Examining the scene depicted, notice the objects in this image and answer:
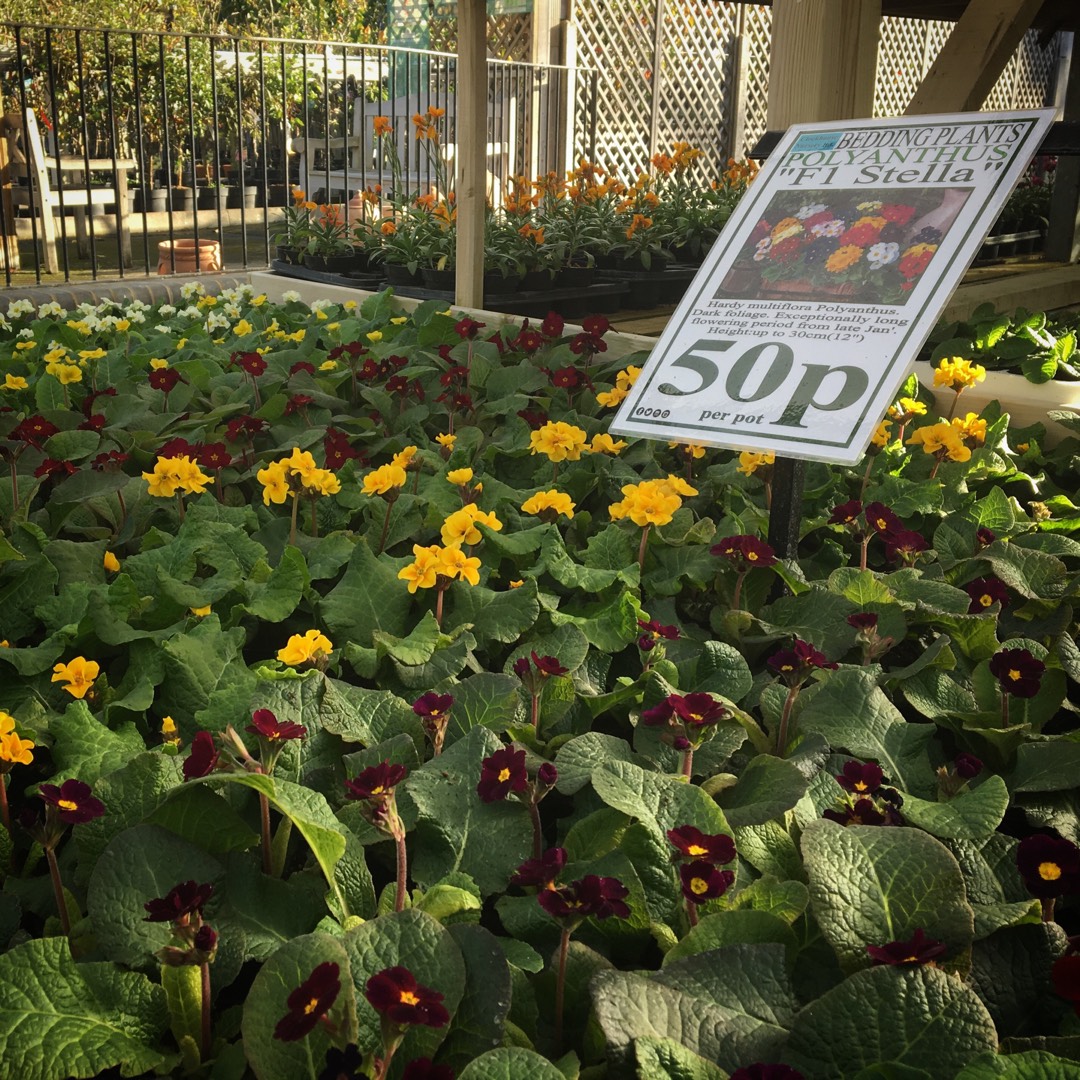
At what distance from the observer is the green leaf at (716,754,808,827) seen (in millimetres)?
1053

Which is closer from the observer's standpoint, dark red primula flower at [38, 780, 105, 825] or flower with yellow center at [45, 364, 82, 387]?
dark red primula flower at [38, 780, 105, 825]

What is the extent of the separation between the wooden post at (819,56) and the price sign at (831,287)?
0.68 metres

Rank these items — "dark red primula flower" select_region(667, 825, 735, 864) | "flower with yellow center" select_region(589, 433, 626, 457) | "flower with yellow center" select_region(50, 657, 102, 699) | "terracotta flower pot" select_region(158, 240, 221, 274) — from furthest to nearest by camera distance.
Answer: "terracotta flower pot" select_region(158, 240, 221, 274), "flower with yellow center" select_region(589, 433, 626, 457), "flower with yellow center" select_region(50, 657, 102, 699), "dark red primula flower" select_region(667, 825, 735, 864)

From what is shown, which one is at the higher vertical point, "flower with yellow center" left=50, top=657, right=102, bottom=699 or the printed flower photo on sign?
the printed flower photo on sign

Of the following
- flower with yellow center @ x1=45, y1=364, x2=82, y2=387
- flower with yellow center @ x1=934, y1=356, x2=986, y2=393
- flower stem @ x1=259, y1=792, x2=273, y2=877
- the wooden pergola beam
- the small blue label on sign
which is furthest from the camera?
the wooden pergola beam

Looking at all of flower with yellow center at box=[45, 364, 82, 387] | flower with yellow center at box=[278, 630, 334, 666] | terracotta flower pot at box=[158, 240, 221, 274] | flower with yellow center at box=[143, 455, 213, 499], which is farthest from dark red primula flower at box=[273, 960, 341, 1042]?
terracotta flower pot at box=[158, 240, 221, 274]

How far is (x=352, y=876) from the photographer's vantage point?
40.0 inches

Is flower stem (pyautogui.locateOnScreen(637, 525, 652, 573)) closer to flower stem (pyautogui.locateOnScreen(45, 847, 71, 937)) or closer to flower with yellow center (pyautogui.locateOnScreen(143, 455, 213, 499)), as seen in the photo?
flower with yellow center (pyautogui.locateOnScreen(143, 455, 213, 499))

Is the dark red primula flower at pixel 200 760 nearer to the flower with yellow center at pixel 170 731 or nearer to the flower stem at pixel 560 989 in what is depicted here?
the flower with yellow center at pixel 170 731

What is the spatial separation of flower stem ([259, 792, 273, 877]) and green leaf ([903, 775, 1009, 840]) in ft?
1.95

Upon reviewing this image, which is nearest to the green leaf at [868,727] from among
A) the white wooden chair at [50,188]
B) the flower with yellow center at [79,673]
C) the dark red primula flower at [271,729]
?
the dark red primula flower at [271,729]

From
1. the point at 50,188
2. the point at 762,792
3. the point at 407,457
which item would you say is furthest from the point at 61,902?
the point at 50,188

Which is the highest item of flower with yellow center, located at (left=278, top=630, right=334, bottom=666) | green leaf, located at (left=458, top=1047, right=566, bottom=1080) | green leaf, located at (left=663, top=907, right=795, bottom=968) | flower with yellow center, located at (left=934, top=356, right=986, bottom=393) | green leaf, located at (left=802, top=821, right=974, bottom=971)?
flower with yellow center, located at (left=934, top=356, right=986, bottom=393)

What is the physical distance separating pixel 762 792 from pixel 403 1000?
476mm
